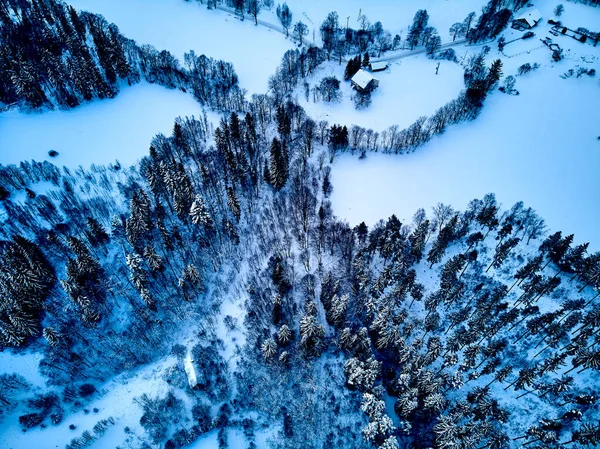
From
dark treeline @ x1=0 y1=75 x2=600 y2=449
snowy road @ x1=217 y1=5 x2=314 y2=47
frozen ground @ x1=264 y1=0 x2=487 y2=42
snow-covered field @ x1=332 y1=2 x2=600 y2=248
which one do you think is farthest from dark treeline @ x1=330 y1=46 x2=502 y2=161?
snowy road @ x1=217 y1=5 x2=314 y2=47

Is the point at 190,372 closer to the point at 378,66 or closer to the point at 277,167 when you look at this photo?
the point at 277,167

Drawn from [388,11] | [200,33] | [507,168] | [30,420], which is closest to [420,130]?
[507,168]

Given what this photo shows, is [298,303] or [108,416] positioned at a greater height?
[298,303]

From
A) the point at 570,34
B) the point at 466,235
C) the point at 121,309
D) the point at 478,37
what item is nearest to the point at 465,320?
the point at 466,235

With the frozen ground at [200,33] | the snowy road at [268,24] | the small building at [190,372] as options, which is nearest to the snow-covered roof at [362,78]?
the frozen ground at [200,33]

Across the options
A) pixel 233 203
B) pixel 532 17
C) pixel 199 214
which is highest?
pixel 532 17

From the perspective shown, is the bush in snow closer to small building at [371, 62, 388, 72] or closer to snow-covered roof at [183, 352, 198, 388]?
small building at [371, 62, 388, 72]

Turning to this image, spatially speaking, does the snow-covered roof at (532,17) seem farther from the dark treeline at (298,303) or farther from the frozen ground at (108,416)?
the frozen ground at (108,416)

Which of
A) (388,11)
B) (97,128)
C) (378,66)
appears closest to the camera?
(97,128)

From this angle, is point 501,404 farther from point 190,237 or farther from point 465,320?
point 190,237
